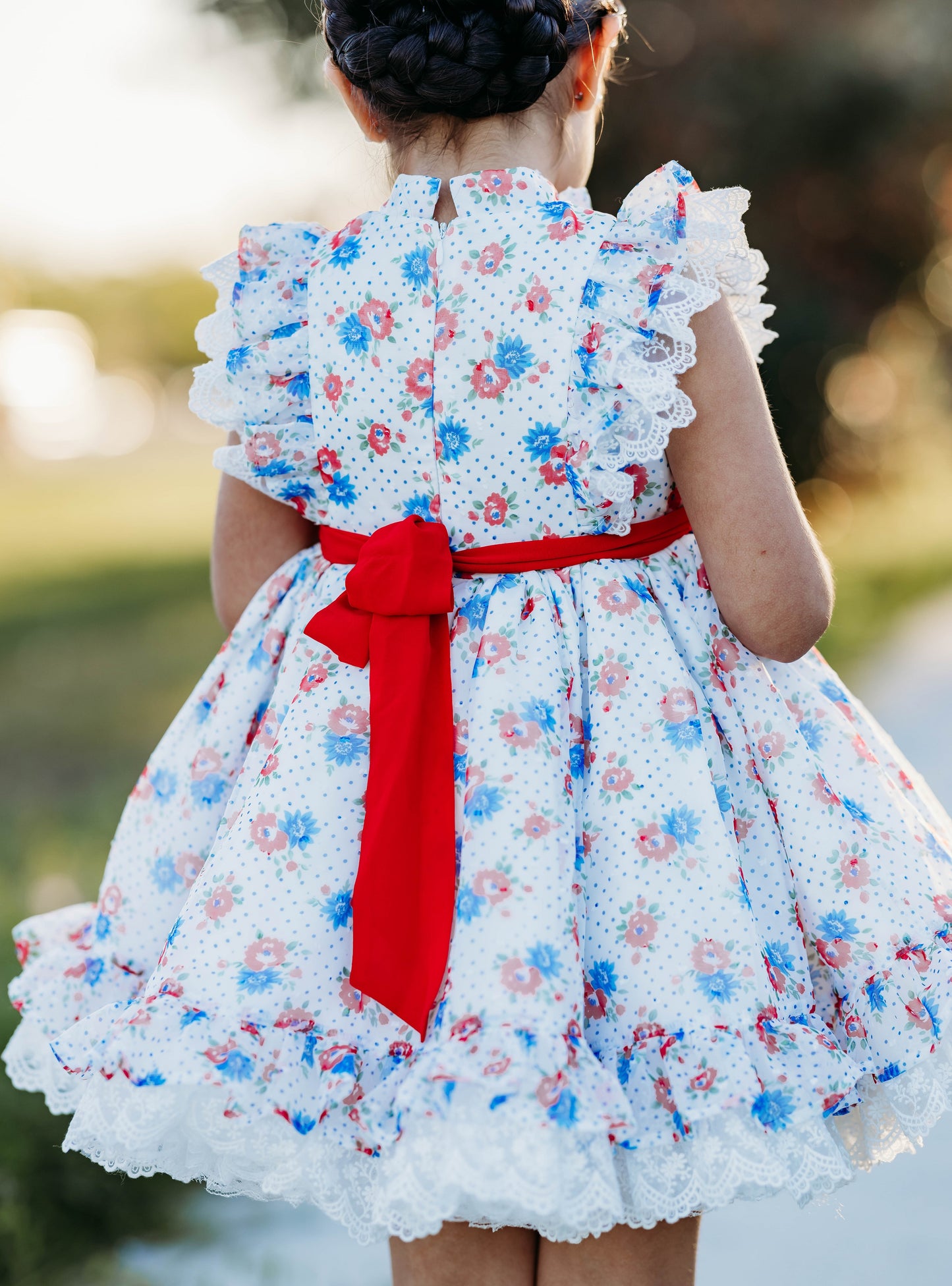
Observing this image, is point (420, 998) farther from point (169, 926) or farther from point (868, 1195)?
point (868, 1195)

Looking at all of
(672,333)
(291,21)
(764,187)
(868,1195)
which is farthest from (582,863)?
(764,187)

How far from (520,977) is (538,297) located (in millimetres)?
724

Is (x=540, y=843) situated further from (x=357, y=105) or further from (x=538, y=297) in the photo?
(x=357, y=105)

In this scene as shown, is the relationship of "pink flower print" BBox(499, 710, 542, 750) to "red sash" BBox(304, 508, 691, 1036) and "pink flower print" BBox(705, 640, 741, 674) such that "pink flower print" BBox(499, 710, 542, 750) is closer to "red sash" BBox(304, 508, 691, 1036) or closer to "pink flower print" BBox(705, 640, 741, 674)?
"red sash" BBox(304, 508, 691, 1036)

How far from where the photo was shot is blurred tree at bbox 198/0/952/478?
8266 millimetres

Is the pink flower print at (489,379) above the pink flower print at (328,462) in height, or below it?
above

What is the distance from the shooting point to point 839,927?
142cm

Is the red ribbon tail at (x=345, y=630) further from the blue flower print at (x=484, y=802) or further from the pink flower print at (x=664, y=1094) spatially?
the pink flower print at (x=664, y=1094)

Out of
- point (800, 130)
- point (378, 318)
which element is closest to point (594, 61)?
point (378, 318)

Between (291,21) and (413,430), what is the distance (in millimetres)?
7355

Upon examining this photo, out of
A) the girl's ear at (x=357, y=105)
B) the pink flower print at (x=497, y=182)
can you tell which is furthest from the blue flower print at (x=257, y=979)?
the girl's ear at (x=357, y=105)

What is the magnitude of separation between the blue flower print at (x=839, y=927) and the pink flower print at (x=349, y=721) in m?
0.57

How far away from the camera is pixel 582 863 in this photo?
1.38 meters

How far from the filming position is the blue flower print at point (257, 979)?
136 centimetres
